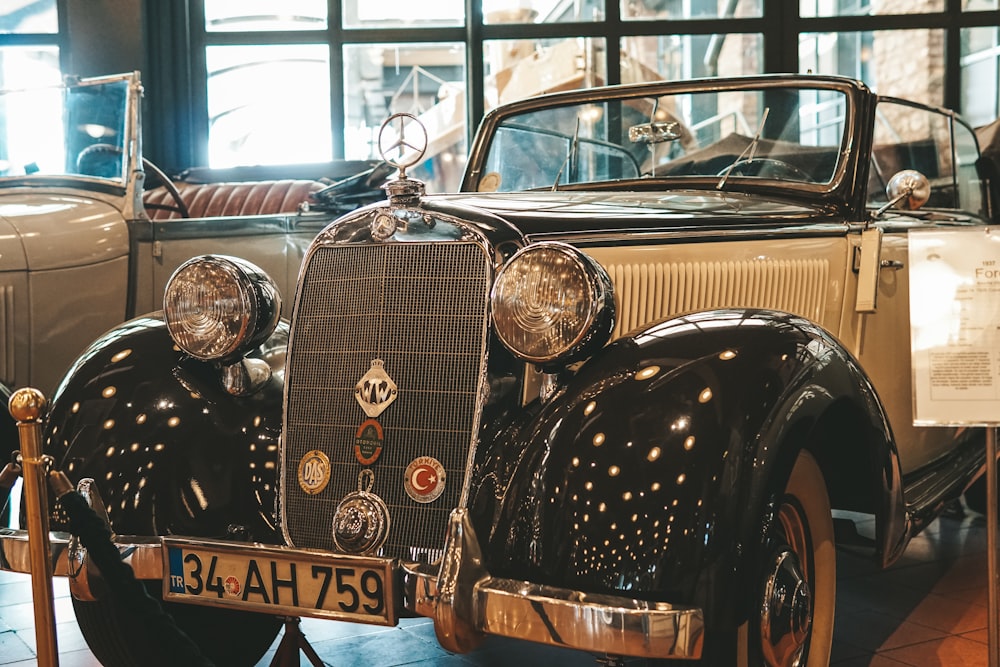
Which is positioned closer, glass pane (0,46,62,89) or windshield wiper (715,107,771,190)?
windshield wiper (715,107,771,190)

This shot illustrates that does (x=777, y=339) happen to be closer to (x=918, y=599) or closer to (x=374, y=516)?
(x=374, y=516)

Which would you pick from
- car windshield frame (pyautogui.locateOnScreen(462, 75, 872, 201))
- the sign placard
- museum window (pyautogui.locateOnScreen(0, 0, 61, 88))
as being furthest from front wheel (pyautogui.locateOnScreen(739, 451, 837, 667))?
museum window (pyautogui.locateOnScreen(0, 0, 61, 88))

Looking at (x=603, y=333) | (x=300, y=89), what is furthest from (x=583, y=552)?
(x=300, y=89)

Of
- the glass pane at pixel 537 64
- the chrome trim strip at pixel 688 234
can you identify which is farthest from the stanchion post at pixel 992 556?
the glass pane at pixel 537 64

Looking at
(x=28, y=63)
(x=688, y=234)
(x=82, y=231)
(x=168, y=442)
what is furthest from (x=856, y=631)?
(x=28, y=63)

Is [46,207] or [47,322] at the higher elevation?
[46,207]

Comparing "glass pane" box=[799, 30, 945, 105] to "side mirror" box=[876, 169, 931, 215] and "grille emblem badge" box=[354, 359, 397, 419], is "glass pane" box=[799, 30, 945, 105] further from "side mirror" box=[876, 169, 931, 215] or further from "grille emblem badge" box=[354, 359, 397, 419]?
"grille emblem badge" box=[354, 359, 397, 419]

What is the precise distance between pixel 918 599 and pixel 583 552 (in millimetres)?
2024

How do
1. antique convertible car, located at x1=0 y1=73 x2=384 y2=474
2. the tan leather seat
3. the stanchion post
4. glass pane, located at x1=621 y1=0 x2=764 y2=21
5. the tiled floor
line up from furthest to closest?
glass pane, located at x1=621 y1=0 x2=764 y2=21 → the tan leather seat → antique convertible car, located at x1=0 y1=73 x2=384 y2=474 → the tiled floor → the stanchion post

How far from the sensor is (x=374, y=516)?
2152 mm

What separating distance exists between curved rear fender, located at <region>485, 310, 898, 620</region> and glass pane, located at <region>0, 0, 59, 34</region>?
763cm

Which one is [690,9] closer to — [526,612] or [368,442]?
[368,442]

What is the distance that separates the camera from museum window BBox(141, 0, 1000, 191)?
28.1ft

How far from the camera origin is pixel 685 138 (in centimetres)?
362
